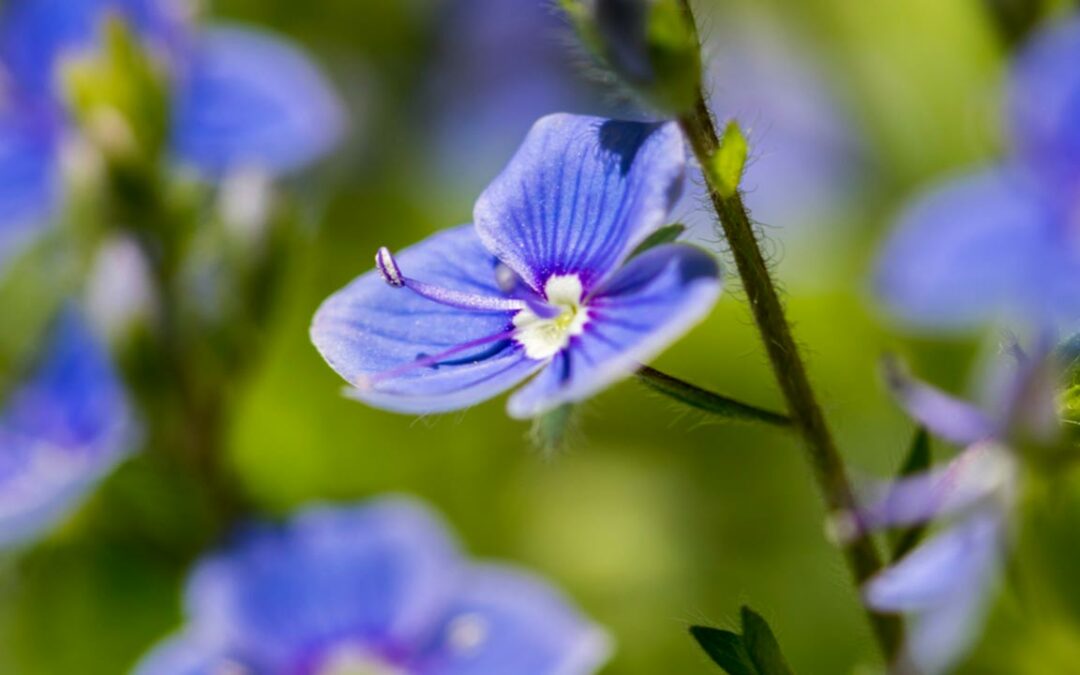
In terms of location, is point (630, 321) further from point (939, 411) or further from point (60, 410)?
point (60, 410)

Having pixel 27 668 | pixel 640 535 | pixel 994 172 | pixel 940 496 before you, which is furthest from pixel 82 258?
pixel 940 496

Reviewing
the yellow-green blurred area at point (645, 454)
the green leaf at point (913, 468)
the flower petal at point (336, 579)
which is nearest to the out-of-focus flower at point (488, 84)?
the yellow-green blurred area at point (645, 454)

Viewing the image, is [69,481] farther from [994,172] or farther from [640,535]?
[994,172]

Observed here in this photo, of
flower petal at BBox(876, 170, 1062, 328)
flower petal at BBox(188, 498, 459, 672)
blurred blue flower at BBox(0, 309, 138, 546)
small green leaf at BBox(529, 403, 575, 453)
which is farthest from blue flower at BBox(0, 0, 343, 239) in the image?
small green leaf at BBox(529, 403, 575, 453)

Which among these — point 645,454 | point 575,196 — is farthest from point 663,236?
point 645,454

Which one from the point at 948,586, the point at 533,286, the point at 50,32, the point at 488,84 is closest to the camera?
the point at 948,586
